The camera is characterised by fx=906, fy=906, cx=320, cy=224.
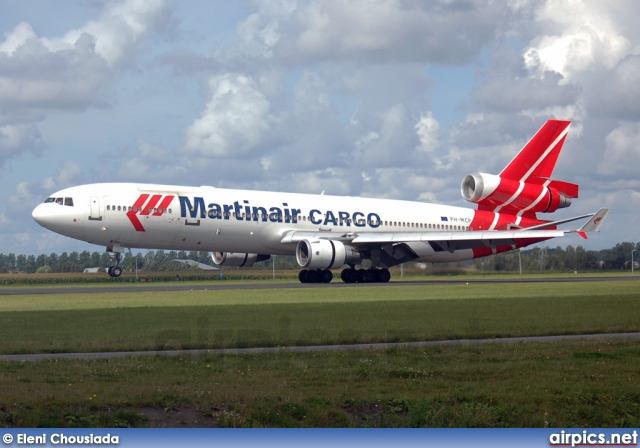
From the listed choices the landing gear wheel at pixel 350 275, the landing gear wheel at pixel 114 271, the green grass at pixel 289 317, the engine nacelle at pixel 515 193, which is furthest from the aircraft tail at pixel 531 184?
the landing gear wheel at pixel 114 271

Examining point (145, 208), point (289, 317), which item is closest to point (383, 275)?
point (145, 208)

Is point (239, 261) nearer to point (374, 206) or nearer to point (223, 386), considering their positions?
point (374, 206)

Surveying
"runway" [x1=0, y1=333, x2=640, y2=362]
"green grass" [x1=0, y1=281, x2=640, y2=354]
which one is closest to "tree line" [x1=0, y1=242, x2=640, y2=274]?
"green grass" [x1=0, y1=281, x2=640, y2=354]

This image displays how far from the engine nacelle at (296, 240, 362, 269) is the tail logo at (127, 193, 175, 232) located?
26.0 ft

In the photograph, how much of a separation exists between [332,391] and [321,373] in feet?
5.54

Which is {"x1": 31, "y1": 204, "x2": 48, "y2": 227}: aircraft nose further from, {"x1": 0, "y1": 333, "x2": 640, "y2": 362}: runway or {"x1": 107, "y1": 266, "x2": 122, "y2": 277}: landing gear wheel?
{"x1": 0, "y1": 333, "x2": 640, "y2": 362}: runway

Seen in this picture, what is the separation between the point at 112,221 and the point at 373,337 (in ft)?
91.9

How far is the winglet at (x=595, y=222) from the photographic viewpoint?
4957 centimetres

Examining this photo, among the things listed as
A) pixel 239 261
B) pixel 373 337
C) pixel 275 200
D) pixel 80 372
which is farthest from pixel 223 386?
pixel 239 261

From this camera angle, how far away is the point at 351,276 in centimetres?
5438

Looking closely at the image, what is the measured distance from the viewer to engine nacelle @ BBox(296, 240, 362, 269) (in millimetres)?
49281

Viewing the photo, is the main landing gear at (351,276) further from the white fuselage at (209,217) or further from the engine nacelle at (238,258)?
the engine nacelle at (238,258)

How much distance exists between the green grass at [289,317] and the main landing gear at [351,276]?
461 inches

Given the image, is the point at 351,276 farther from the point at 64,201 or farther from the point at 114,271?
the point at 64,201
